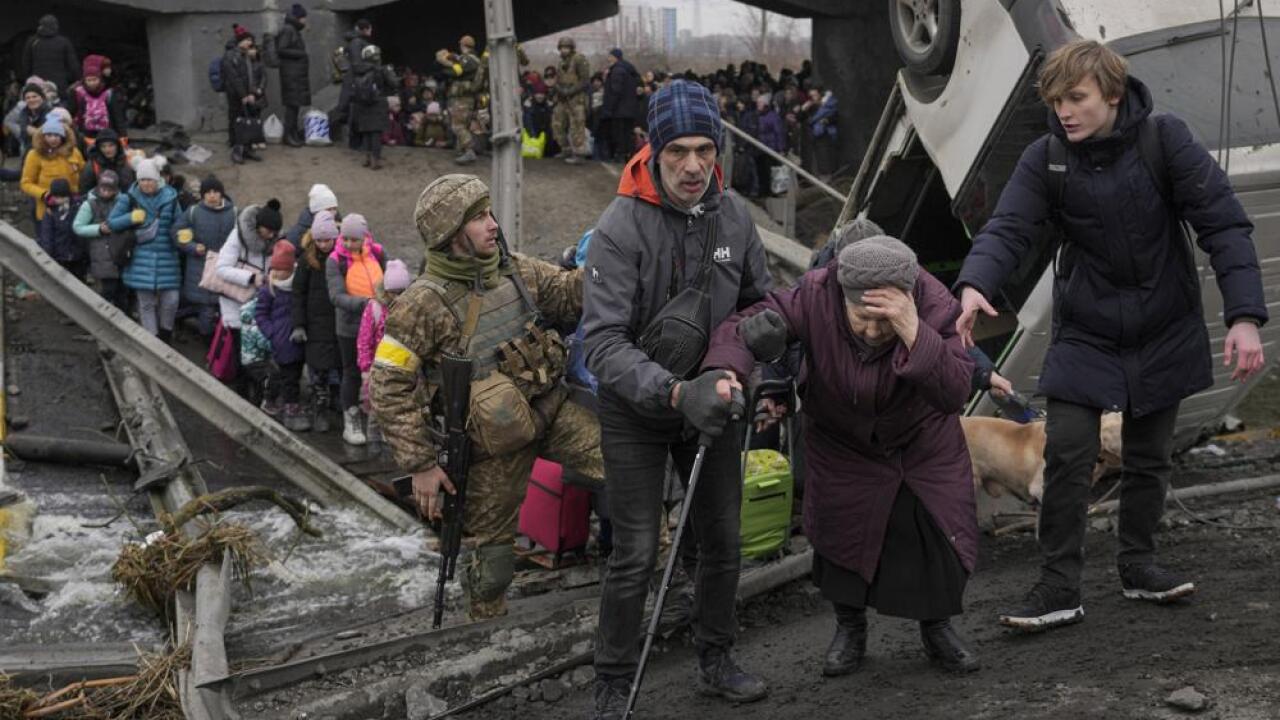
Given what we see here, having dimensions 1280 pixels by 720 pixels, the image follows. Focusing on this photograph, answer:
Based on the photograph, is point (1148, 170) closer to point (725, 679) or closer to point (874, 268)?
point (874, 268)

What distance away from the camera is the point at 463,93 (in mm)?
18547

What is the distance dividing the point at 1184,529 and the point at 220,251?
7.51 metres

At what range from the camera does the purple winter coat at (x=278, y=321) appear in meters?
10.5

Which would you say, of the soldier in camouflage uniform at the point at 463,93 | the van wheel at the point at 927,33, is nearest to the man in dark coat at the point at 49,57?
the soldier in camouflage uniform at the point at 463,93

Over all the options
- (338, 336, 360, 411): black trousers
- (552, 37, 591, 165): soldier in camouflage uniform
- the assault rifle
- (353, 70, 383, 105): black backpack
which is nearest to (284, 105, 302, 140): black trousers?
→ (353, 70, 383, 105): black backpack

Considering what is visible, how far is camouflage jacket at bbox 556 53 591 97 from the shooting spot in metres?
18.9

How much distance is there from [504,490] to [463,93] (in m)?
13.3

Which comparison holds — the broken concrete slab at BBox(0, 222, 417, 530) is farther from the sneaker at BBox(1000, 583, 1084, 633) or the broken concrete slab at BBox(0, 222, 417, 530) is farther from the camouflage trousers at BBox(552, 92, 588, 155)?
the camouflage trousers at BBox(552, 92, 588, 155)

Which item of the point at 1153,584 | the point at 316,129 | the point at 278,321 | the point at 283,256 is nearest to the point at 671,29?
the point at 316,129

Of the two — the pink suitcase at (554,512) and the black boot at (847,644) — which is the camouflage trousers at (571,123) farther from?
the black boot at (847,644)

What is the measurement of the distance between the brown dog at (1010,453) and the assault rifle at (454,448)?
2.57m

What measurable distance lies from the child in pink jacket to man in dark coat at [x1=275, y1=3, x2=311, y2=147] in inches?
350

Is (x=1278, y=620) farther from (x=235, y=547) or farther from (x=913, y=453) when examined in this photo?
(x=235, y=547)

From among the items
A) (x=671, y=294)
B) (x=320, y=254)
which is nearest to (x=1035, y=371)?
(x=671, y=294)
